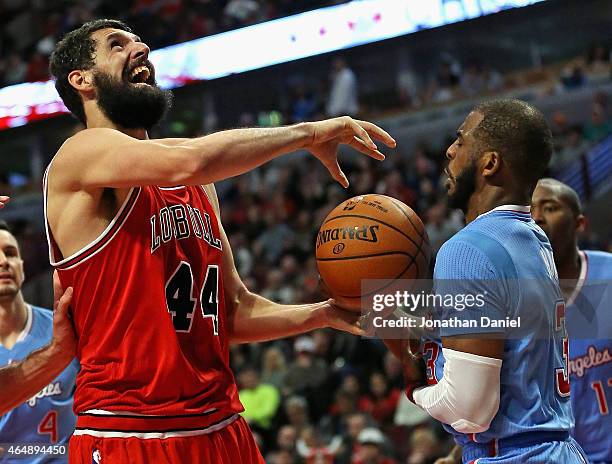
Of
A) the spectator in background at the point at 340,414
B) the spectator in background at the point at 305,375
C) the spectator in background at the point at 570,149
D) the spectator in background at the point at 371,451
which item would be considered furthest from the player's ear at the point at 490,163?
the spectator in background at the point at 570,149

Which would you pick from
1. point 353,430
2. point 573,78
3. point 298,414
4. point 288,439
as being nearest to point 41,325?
point 353,430

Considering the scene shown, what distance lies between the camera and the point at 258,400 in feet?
30.9

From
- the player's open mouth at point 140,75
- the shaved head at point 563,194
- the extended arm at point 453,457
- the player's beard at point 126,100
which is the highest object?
the player's open mouth at point 140,75

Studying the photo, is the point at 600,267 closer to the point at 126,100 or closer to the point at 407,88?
the point at 126,100

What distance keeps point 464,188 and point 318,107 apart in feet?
40.7

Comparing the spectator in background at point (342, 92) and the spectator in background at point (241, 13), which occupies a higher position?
the spectator in background at point (241, 13)

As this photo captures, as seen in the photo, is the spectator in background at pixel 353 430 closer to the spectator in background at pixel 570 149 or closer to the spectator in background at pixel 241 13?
the spectator in background at pixel 570 149

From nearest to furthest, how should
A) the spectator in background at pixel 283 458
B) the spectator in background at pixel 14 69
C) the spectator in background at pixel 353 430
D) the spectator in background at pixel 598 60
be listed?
the spectator in background at pixel 353 430, the spectator in background at pixel 283 458, the spectator in background at pixel 598 60, the spectator in background at pixel 14 69

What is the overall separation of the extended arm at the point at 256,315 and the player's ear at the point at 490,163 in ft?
2.84

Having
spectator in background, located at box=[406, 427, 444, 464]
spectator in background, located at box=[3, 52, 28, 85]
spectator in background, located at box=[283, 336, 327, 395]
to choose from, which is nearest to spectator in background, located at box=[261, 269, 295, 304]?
spectator in background, located at box=[283, 336, 327, 395]

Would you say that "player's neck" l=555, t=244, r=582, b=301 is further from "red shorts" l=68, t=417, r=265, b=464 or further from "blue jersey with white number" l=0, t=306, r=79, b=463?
"blue jersey with white number" l=0, t=306, r=79, b=463

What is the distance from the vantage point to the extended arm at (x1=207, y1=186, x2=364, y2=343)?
3586 millimetres

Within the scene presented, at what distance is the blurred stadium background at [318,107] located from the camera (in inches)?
365

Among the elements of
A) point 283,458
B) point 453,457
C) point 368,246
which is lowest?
point 283,458
